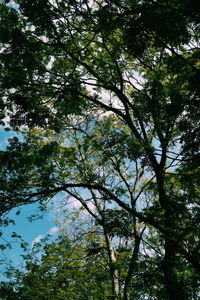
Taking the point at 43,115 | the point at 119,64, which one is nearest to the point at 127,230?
the point at 43,115

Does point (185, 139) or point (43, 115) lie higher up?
point (43, 115)

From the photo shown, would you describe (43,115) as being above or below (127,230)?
above

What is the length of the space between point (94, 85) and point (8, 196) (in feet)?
17.5

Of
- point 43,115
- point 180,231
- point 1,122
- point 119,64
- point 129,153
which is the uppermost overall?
point 119,64

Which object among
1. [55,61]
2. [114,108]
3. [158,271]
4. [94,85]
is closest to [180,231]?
[158,271]

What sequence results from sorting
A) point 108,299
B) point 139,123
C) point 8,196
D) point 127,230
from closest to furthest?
point 8,196, point 127,230, point 139,123, point 108,299

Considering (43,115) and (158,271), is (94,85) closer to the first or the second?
(43,115)

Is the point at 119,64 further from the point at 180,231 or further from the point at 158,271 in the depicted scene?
the point at 158,271

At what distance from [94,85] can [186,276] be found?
24.8ft

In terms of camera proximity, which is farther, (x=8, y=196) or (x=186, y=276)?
(x=186, y=276)

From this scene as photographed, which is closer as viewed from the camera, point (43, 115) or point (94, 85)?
point (43, 115)

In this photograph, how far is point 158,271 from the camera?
7.19 meters

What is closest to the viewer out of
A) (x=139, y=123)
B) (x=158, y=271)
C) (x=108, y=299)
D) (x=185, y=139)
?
(x=185, y=139)

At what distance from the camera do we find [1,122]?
8227 mm
